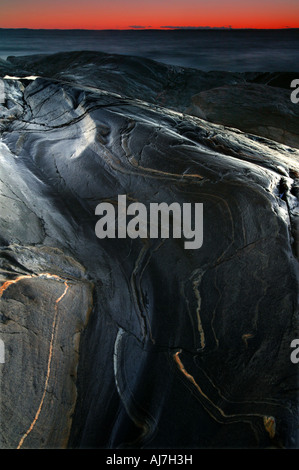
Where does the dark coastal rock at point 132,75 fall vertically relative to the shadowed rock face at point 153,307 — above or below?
above

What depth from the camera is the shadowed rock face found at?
2.01 meters

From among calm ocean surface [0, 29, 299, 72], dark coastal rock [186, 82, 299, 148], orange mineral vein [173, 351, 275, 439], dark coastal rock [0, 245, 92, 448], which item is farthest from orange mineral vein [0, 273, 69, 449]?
calm ocean surface [0, 29, 299, 72]

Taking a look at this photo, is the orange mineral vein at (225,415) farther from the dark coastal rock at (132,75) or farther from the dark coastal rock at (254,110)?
the dark coastal rock at (132,75)

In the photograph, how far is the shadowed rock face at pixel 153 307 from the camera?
2.01 m

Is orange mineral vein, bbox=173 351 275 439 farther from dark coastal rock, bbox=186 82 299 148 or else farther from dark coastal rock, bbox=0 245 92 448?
dark coastal rock, bbox=186 82 299 148

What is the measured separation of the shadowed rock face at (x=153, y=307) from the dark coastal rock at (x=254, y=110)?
10.4ft

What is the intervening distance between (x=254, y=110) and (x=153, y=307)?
520 cm

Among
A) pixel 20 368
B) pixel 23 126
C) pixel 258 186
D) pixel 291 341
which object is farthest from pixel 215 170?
pixel 23 126

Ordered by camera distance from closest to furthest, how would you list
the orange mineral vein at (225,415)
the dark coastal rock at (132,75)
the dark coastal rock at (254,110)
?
the orange mineral vein at (225,415) < the dark coastal rock at (254,110) < the dark coastal rock at (132,75)

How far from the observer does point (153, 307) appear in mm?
2449

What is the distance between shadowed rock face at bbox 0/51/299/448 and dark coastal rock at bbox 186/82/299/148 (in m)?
3.16

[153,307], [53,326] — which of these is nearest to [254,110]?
[153,307]

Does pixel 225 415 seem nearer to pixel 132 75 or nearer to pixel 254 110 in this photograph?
pixel 254 110

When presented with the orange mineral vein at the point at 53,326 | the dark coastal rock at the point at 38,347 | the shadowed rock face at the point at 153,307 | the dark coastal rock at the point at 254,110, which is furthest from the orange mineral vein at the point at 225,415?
the dark coastal rock at the point at 254,110
